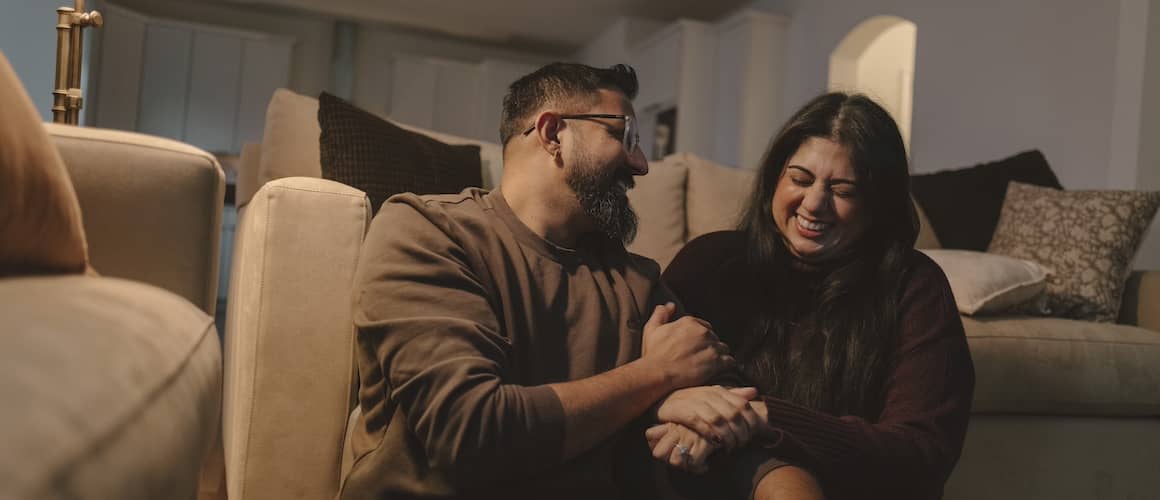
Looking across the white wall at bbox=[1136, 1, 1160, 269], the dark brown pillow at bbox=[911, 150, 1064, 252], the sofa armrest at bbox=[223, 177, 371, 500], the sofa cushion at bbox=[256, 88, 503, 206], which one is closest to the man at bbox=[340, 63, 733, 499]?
the sofa armrest at bbox=[223, 177, 371, 500]

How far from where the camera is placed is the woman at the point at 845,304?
4.51 feet

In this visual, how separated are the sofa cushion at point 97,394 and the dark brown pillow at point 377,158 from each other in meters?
1.10

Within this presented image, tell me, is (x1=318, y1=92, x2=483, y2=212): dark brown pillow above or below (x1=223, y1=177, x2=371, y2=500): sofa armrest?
above

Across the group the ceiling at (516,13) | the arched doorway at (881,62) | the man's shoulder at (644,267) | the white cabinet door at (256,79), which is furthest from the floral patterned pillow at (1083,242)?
the white cabinet door at (256,79)

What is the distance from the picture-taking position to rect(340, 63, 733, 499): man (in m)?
1.08

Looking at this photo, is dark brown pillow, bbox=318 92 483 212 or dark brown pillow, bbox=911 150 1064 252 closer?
dark brown pillow, bbox=318 92 483 212

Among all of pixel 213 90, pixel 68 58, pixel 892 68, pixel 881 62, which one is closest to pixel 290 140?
pixel 68 58

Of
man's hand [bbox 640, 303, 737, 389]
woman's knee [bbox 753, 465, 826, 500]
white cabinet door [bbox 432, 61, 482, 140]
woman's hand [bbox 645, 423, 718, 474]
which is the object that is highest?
white cabinet door [bbox 432, 61, 482, 140]

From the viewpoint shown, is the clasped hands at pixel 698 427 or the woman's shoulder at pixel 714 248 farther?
the woman's shoulder at pixel 714 248

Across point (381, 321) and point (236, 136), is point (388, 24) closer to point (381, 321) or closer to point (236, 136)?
point (236, 136)

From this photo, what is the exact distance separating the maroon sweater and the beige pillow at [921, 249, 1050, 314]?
660 mm

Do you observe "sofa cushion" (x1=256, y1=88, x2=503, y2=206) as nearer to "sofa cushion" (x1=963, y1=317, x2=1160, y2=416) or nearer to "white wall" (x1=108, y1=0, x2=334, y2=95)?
"sofa cushion" (x1=963, y1=317, x2=1160, y2=416)

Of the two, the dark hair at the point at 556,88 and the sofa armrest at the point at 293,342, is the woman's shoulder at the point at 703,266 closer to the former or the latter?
the dark hair at the point at 556,88

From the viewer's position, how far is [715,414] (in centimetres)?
120
